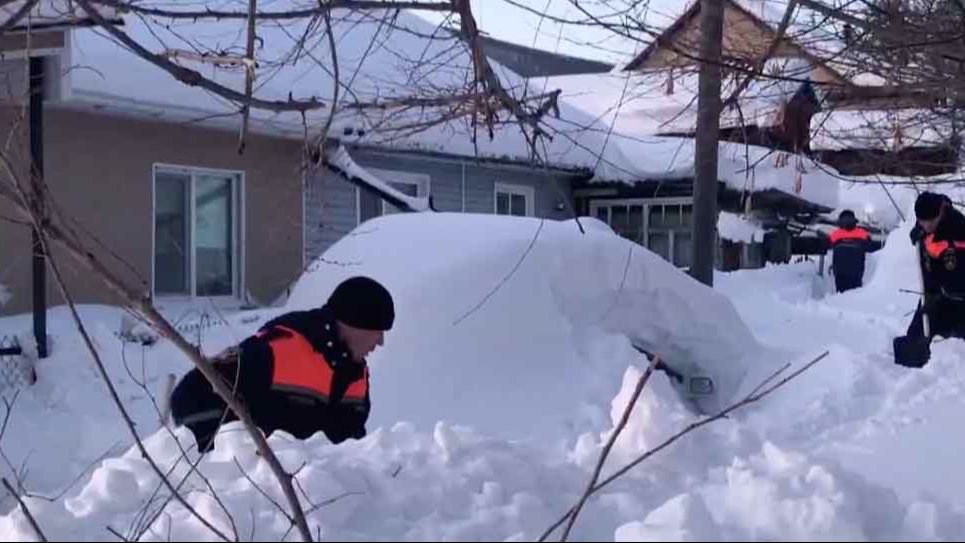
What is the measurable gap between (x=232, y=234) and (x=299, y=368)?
10.3m

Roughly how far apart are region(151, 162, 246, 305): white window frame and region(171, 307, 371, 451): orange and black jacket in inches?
360

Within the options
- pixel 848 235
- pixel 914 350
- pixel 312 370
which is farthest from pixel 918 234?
pixel 848 235

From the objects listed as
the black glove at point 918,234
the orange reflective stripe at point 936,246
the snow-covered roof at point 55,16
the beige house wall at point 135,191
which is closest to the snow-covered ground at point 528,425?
the beige house wall at point 135,191

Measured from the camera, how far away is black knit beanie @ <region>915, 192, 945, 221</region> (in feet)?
31.2

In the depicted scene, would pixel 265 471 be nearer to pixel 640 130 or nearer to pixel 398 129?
pixel 398 129

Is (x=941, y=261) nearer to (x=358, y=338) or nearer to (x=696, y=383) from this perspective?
(x=696, y=383)

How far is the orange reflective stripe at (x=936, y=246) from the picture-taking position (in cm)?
976

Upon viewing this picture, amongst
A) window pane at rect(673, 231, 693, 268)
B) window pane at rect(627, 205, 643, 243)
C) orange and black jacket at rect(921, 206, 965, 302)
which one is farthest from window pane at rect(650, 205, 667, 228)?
orange and black jacket at rect(921, 206, 965, 302)

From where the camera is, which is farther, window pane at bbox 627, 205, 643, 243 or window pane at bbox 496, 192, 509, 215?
window pane at bbox 627, 205, 643, 243

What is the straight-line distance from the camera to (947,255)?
9.80 m

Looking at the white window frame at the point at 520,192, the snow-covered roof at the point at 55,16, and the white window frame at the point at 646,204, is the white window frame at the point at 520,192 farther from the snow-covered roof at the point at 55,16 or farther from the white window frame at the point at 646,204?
the snow-covered roof at the point at 55,16

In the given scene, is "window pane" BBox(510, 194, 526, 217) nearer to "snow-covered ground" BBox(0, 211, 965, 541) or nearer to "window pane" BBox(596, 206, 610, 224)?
"window pane" BBox(596, 206, 610, 224)

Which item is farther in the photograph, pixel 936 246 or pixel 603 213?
pixel 603 213

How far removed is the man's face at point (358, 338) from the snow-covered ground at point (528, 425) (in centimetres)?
41
